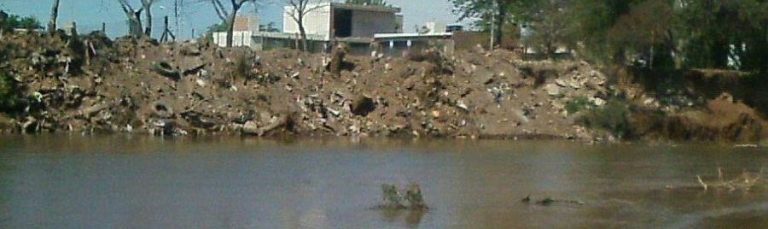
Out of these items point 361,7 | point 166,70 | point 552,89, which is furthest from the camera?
point 361,7

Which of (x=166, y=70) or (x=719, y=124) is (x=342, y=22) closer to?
(x=166, y=70)

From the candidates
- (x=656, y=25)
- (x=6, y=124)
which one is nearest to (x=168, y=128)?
(x=6, y=124)

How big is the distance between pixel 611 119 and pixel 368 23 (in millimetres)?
37903

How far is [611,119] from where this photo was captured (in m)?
46.5

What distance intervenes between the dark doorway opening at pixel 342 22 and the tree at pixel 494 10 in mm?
18491

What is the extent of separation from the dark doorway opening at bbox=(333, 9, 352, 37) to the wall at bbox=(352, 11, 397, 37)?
1.13ft

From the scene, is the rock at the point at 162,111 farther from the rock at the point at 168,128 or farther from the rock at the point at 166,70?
the rock at the point at 166,70

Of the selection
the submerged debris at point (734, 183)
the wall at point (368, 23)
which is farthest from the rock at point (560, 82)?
the wall at point (368, 23)

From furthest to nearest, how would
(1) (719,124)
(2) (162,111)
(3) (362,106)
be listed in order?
(1) (719,124)
(3) (362,106)
(2) (162,111)

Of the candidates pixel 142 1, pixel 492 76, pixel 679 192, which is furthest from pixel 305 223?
pixel 142 1

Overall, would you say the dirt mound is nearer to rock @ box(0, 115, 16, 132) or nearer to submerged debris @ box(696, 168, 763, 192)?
submerged debris @ box(696, 168, 763, 192)

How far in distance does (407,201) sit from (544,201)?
2.73 m

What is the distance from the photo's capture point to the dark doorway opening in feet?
270

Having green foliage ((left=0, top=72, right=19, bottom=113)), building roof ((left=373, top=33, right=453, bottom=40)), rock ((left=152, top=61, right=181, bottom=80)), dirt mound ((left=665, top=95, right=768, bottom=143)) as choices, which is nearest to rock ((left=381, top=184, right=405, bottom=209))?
green foliage ((left=0, top=72, right=19, bottom=113))
